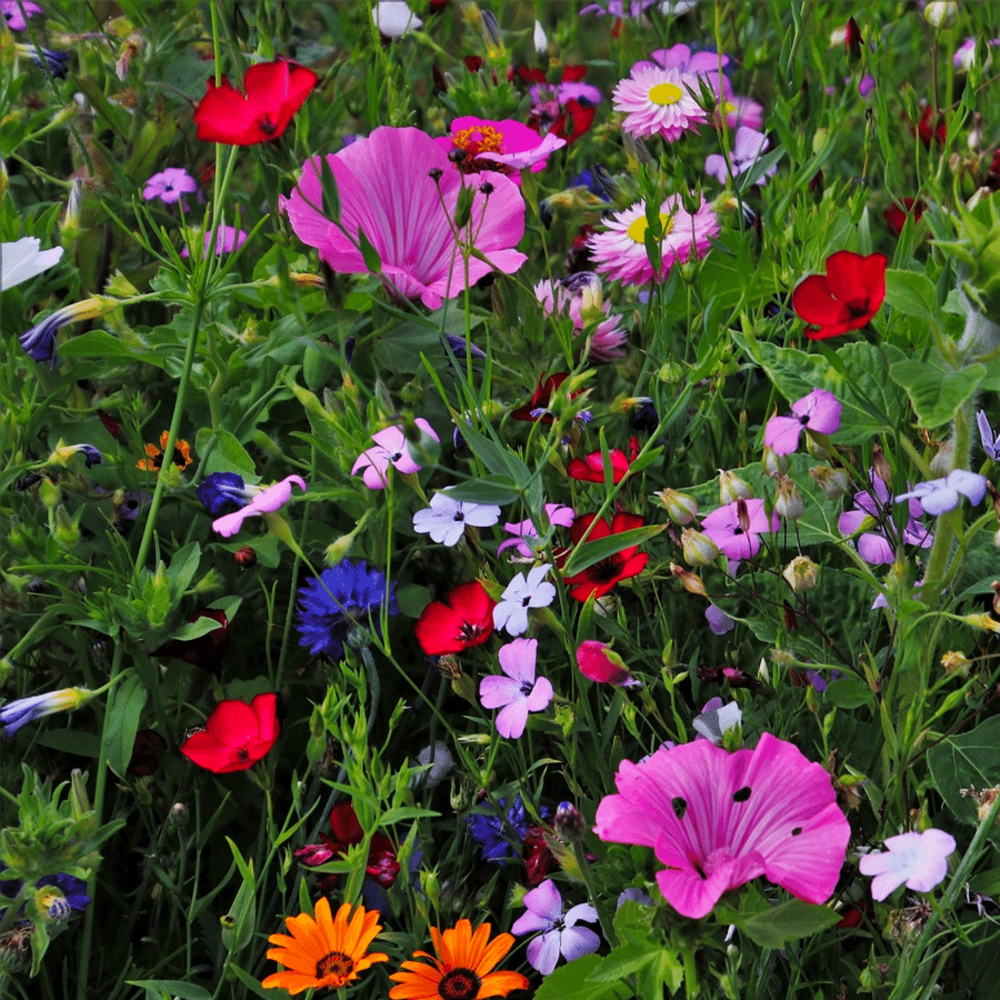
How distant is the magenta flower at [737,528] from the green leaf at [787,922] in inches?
9.1

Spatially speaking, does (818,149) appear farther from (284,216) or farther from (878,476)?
(284,216)

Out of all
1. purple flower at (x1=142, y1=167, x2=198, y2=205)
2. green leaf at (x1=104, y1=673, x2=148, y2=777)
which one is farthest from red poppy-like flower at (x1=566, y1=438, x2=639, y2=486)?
purple flower at (x1=142, y1=167, x2=198, y2=205)

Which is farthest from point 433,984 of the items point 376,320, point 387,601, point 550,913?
point 376,320

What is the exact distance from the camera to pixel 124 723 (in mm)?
727

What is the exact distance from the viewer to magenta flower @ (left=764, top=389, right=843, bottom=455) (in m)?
0.63

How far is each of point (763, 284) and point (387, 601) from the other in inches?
15.5

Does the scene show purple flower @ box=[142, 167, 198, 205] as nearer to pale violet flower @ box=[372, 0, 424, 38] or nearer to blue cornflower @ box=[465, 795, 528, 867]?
pale violet flower @ box=[372, 0, 424, 38]

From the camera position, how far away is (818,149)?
838 mm

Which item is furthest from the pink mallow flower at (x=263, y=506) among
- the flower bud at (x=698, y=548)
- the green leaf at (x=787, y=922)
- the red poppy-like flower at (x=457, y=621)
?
the green leaf at (x=787, y=922)

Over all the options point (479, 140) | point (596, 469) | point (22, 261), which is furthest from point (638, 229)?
point (22, 261)

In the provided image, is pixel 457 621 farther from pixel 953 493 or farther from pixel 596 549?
pixel 953 493

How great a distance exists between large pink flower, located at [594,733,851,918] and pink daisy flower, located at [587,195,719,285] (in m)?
0.43

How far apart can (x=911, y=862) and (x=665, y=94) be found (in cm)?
72

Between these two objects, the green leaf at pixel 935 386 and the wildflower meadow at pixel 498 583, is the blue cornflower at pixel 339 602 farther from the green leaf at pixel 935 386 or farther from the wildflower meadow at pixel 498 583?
the green leaf at pixel 935 386
